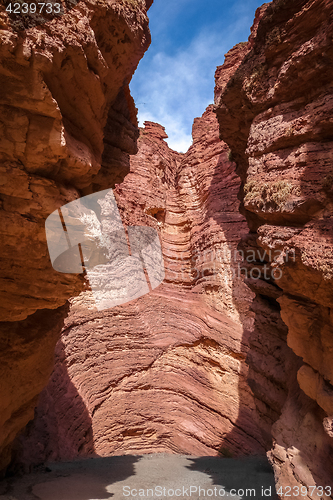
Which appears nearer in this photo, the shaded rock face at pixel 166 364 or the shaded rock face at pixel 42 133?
the shaded rock face at pixel 42 133

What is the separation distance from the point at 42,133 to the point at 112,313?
907cm

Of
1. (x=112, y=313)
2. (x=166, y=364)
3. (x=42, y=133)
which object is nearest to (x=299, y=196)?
(x=42, y=133)

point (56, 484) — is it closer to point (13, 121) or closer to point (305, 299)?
point (305, 299)

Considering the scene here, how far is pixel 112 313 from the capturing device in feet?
36.6

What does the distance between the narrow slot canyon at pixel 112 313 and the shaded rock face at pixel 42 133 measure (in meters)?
0.02

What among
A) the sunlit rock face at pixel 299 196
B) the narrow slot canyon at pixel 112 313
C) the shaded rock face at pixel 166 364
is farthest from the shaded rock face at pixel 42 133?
the shaded rock face at pixel 166 364

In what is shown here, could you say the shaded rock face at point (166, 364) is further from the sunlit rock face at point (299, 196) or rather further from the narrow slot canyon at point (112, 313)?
the sunlit rock face at point (299, 196)

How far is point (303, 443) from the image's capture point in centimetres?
383

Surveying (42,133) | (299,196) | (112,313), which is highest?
(42,133)

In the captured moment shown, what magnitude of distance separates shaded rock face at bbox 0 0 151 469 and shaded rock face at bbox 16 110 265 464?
374cm

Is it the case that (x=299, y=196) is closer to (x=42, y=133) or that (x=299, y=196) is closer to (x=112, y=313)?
(x=42, y=133)

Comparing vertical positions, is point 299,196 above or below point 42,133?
below

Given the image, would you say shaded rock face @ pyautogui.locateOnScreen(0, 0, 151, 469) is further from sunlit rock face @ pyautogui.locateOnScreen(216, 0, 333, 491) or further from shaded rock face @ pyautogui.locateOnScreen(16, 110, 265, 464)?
shaded rock face @ pyautogui.locateOnScreen(16, 110, 265, 464)

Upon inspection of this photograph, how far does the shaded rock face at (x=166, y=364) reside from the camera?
348 inches
